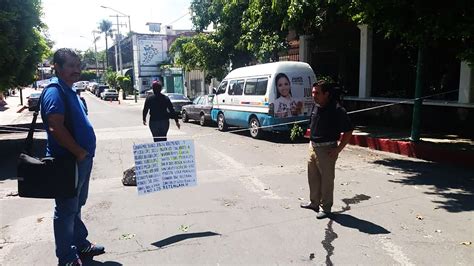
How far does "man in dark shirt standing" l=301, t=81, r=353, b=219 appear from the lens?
525 centimetres

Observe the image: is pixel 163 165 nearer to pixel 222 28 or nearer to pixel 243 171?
pixel 243 171

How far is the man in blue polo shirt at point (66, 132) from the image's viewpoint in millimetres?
3541

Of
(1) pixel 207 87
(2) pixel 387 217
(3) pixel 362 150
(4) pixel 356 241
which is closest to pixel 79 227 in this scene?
(4) pixel 356 241

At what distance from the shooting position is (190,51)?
23.2 meters

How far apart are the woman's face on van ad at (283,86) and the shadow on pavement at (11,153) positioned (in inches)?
258

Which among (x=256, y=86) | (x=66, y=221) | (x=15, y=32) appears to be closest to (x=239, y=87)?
(x=256, y=86)

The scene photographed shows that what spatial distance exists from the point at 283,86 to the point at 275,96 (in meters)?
0.37

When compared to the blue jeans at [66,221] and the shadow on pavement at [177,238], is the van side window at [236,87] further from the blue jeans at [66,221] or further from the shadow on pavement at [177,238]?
the blue jeans at [66,221]

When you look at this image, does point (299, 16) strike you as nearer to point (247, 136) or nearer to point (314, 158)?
point (247, 136)

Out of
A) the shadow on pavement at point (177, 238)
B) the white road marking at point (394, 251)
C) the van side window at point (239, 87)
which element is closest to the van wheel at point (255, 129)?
the van side window at point (239, 87)

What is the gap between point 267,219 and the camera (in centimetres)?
546

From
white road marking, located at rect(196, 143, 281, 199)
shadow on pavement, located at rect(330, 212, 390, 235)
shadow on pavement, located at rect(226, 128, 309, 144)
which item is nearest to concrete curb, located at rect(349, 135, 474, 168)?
shadow on pavement, located at rect(226, 128, 309, 144)

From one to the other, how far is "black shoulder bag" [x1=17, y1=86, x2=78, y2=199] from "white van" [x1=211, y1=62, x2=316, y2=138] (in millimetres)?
9140

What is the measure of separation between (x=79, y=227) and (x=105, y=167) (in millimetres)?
5217
